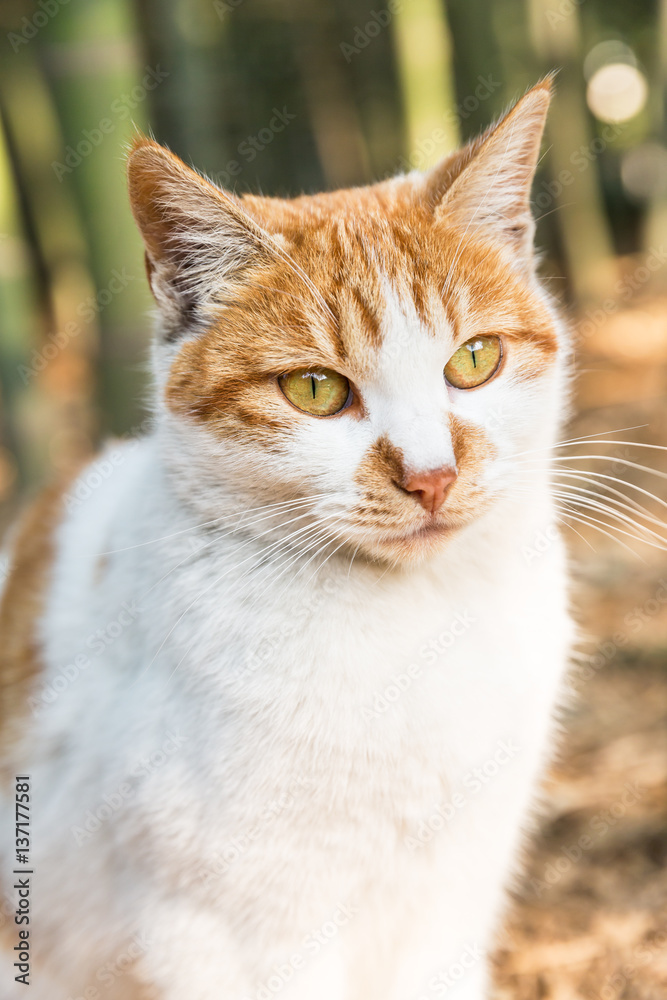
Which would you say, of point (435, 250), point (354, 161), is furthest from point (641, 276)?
point (435, 250)

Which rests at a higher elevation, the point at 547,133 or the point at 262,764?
the point at 547,133

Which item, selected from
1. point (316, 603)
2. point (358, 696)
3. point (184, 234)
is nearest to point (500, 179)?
point (184, 234)

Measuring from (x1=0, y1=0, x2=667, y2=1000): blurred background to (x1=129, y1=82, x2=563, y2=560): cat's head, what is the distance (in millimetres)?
340

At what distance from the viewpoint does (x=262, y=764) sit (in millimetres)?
1593

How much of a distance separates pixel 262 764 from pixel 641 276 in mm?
7789

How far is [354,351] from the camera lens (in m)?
1.55

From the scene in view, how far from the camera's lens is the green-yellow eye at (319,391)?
159 cm

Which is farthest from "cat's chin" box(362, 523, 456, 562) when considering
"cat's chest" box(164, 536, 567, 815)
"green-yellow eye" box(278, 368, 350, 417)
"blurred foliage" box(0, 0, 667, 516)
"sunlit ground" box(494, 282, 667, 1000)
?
"blurred foliage" box(0, 0, 667, 516)

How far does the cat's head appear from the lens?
4.99 feet

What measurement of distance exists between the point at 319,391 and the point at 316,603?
42 cm

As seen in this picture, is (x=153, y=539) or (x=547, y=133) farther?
(x=547, y=133)

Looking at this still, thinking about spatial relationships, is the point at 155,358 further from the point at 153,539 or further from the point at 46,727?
the point at 46,727

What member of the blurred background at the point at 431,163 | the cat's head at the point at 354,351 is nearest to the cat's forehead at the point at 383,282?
the cat's head at the point at 354,351

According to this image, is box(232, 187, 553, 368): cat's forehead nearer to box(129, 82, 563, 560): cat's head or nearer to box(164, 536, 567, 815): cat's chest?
box(129, 82, 563, 560): cat's head
